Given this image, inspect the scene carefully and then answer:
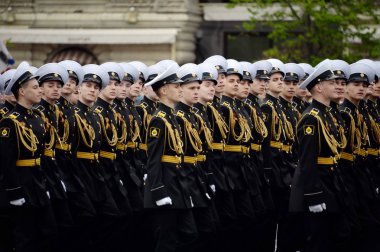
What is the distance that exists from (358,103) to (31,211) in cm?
378

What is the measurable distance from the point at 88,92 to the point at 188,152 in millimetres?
2114

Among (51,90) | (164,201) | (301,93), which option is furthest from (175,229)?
(301,93)

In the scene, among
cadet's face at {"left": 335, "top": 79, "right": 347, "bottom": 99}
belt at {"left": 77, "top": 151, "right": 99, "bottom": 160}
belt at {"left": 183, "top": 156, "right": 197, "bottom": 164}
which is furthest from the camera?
belt at {"left": 77, "top": 151, "right": 99, "bottom": 160}

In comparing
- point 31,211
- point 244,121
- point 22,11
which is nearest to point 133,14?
point 22,11

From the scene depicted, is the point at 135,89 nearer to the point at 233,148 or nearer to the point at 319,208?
the point at 233,148

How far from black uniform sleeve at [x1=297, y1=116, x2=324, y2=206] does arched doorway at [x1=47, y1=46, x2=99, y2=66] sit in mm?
21057

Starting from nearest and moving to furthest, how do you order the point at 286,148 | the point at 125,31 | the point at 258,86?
the point at 286,148 → the point at 258,86 → the point at 125,31

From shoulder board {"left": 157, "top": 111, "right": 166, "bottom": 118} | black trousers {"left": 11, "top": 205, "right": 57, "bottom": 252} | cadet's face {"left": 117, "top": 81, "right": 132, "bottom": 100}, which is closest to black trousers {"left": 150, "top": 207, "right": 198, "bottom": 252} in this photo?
shoulder board {"left": 157, "top": 111, "right": 166, "bottom": 118}

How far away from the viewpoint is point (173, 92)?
47.4 feet

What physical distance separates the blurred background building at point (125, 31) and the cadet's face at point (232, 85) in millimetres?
16702

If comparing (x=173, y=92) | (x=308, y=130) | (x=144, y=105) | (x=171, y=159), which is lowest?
(x=171, y=159)

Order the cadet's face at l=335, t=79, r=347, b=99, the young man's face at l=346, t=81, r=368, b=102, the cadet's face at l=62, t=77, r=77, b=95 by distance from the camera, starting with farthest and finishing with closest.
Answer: the cadet's face at l=62, t=77, r=77, b=95
the young man's face at l=346, t=81, r=368, b=102
the cadet's face at l=335, t=79, r=347, b=99

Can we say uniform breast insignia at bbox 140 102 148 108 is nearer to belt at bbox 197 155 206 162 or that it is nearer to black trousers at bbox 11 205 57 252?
belt at bbox 197 155 206 162

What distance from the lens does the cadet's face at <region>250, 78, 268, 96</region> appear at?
17312 millimetres
